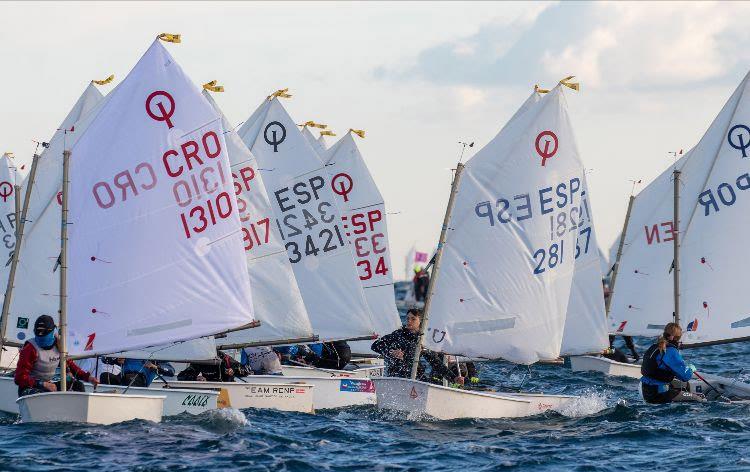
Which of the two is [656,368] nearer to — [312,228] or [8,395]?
[312,228]

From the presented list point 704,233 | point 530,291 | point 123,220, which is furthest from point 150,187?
point 704,233

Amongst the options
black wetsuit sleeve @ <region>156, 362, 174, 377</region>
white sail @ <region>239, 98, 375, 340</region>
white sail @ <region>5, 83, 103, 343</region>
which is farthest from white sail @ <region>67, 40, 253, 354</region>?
white sail @ <region>239, 98, 375, 340</region>

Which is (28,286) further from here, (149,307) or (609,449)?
(609,449)

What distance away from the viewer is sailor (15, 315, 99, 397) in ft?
68.5

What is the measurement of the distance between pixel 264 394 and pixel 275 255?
3700 millimetres

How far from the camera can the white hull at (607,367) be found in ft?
116

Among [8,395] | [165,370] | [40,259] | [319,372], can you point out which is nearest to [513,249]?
[319,372]

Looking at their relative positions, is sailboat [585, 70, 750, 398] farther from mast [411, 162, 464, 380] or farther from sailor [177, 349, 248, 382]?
sailor [177, 349, 248, 382]

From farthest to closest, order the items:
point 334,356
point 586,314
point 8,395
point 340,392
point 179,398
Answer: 1. point 334,356
2. point 586,314
3. point 340,392
4. point 8,395
5. point 179,398

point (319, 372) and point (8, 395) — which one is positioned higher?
point (319, 372)

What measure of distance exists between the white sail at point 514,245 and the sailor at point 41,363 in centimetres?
604

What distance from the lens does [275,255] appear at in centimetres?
2723

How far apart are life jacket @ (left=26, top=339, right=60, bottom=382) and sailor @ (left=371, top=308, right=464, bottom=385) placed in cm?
541

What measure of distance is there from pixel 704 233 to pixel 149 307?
12283 millimetres
